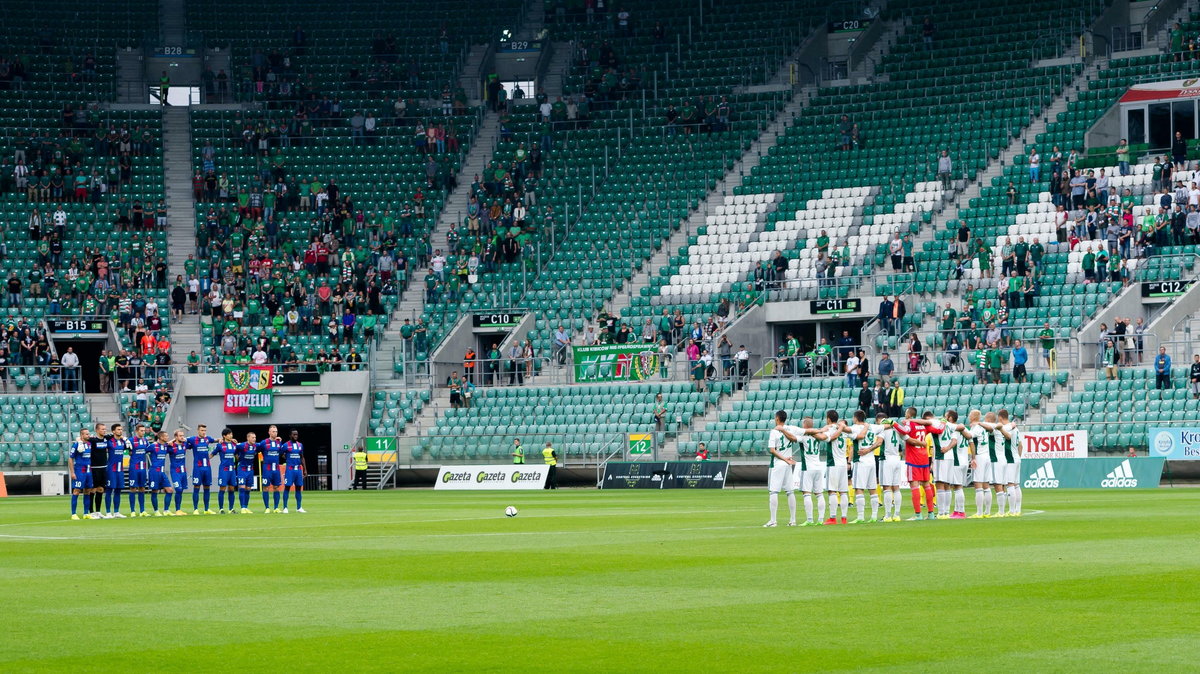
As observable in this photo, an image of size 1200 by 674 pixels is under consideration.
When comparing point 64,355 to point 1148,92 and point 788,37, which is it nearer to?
point 788,37

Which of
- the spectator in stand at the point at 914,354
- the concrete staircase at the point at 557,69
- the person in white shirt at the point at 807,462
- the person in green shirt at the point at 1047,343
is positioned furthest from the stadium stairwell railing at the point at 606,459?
the person in white shirt at the point at 807,462

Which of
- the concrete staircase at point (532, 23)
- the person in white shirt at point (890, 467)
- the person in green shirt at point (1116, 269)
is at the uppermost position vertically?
the concrete staircase at point (532, 23)

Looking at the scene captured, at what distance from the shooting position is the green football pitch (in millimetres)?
12539

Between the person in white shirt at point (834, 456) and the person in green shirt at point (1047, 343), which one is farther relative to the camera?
the person in green shirt at point (1047, 343)

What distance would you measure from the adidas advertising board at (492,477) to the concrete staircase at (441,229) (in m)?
5.72

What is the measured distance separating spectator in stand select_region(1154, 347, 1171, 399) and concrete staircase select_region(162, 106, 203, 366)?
31.4 m

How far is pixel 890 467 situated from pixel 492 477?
25.8m

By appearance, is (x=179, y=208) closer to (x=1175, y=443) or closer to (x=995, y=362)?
(x=995, y=362)

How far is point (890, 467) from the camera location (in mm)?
28781

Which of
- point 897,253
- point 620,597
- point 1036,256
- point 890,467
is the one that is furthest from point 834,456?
point 897,253

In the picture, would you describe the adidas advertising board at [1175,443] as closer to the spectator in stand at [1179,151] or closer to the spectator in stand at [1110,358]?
the spectator in stand at [1110,358]


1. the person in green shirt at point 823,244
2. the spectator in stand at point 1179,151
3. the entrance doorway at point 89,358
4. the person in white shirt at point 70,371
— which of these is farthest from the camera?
the entrance doorway at point 89,358

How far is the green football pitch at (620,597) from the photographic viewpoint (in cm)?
1254

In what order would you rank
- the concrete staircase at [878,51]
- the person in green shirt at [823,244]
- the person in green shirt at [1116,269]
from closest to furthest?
the person in green shirt at [1116,269], the person in green shirt at [823,244], the concrete staircase at [878,51]
